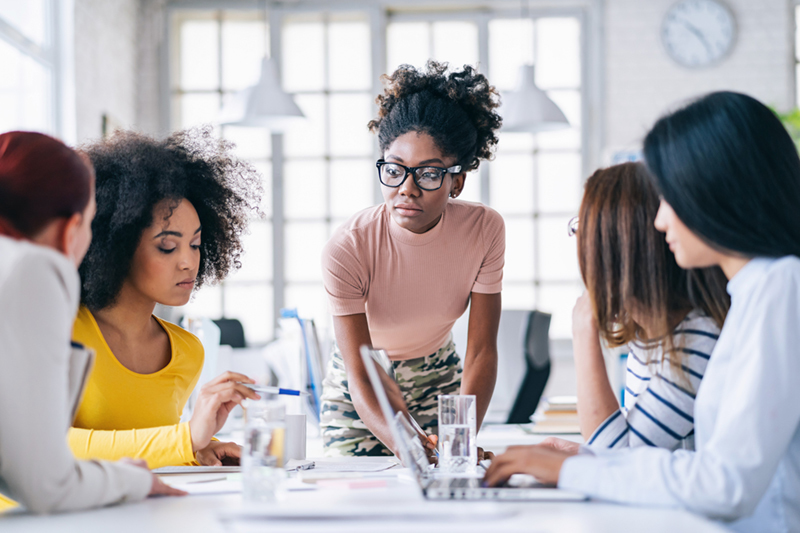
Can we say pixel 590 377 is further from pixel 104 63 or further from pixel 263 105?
pixel 104 63

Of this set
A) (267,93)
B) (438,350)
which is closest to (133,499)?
(438,350)

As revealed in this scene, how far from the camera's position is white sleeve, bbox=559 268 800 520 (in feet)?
2.87

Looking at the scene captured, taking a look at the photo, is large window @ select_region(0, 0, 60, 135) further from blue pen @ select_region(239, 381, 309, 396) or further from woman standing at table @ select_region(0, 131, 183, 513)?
woman standing at table @ select_region(0, 131, 183, 513)

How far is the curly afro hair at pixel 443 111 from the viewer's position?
1.71 meters

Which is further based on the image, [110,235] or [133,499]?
[110,235]

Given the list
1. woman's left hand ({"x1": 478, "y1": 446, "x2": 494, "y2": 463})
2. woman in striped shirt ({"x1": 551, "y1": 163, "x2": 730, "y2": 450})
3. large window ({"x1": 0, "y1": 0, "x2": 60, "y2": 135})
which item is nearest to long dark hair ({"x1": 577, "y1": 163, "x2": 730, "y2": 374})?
woman in striped shirt ({"x1": 551, "y1": 163, "x2": 730, "y2": 450})

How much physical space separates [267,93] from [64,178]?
233cm

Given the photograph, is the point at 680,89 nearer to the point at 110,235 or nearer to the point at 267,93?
the point at 267,93

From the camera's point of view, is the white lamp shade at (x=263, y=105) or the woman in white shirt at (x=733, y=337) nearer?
the woman in white shirt at (x=733, y=337)

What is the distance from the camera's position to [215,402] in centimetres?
126

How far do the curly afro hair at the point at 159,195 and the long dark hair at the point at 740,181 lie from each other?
999 mm

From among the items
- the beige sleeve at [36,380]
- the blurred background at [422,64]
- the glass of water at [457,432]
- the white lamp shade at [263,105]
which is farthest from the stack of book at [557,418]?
the blurred background at [422,64]

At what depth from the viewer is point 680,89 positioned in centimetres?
505

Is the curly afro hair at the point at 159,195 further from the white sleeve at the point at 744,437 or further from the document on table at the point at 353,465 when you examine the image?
the white sleeve at the point at 744,437
